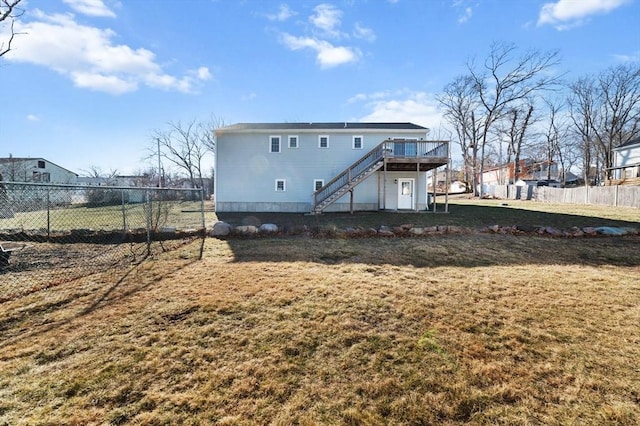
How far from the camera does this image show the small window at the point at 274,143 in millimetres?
17516

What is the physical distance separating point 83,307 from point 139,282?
98 cm

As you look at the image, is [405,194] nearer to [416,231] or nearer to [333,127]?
[333,127]

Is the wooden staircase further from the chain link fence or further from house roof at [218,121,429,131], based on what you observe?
the chain link fence

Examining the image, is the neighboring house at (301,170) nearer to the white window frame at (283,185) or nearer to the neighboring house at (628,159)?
the white window frame at (283,185)

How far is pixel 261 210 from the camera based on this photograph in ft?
58.2

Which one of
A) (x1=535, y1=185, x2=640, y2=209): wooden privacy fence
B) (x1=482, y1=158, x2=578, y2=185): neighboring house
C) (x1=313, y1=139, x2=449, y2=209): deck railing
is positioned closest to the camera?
(x1=313, y1=139, x2=449, y2=209): deck railing

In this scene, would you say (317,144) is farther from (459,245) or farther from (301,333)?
(301,333)

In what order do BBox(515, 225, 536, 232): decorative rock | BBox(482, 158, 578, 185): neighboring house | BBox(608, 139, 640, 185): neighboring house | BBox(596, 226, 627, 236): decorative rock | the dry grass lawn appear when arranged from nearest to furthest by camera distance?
the dry grass lawn → BBox(596, 226, 627, 236): decorative rock → BBox(515, 225, 536, 232): decorative rock → BBox(608, 139, 640, 185): neighboring house → BBox(482, 158, 578, 185): neighboring house

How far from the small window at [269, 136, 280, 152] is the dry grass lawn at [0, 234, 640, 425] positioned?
Result: 1308 cm

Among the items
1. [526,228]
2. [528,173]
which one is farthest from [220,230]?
[528,173]

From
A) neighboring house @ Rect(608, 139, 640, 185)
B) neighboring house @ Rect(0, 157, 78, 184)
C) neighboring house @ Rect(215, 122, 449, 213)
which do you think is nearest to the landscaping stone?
neighboring house @ Rect(215, 122, 449, 213)

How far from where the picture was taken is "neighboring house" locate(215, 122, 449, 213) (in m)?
17.4

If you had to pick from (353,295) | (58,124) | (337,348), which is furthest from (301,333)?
(58,124)

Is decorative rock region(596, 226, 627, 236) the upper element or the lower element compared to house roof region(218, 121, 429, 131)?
lower
